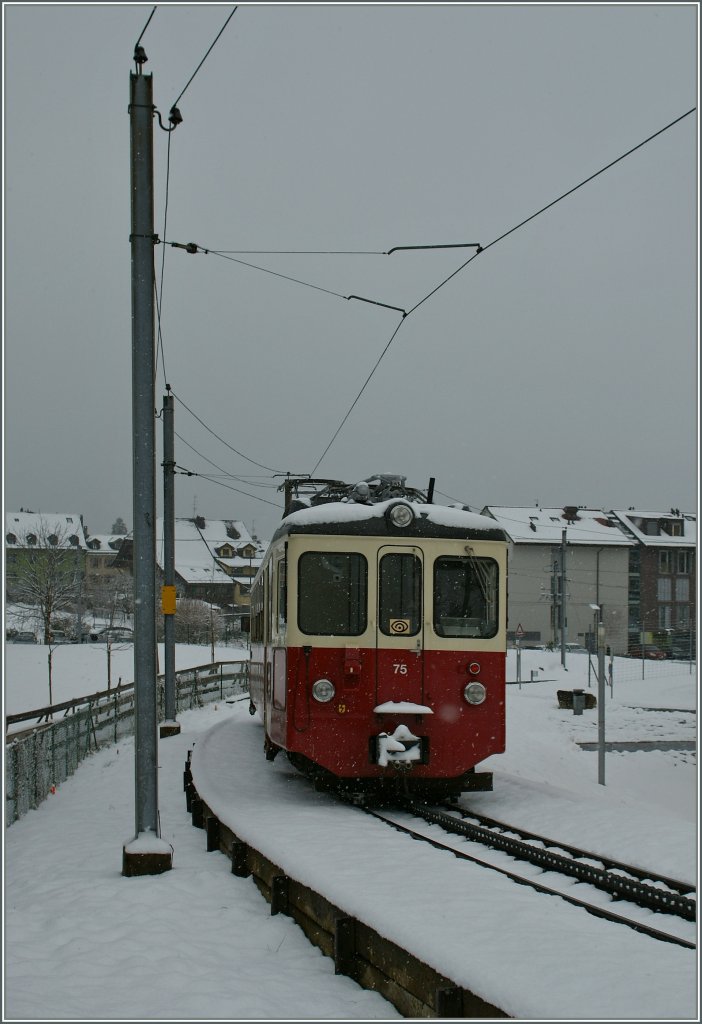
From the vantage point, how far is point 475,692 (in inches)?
417

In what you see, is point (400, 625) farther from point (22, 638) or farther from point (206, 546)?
point (206, 546)

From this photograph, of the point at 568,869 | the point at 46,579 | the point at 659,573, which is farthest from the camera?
the point at 659,573

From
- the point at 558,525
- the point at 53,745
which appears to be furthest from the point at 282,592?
the point at 558,525

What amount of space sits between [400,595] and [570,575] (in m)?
60.8

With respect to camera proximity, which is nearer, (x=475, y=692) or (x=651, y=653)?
(x=475, y=692)

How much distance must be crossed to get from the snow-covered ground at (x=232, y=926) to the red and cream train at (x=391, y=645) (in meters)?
0.71

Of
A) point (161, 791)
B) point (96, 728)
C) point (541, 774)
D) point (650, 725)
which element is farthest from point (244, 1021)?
point (650, 725)

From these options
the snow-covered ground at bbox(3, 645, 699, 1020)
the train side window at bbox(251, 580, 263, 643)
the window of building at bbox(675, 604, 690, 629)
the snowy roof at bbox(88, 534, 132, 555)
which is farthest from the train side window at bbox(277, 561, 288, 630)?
the snowy roof at bbox(88, 534, 132, 555)

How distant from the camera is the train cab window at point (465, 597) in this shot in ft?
35.2

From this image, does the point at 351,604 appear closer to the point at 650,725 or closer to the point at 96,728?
the point at 96,728

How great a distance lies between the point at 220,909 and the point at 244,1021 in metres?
2.41

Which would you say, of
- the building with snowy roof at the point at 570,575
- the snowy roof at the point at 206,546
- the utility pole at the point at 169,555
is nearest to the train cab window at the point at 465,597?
the utility pole at the point at 169,555

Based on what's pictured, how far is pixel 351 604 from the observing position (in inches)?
418

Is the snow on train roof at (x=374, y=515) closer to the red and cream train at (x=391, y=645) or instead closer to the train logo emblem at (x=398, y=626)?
the red and cream train at (x=391, y=645)
